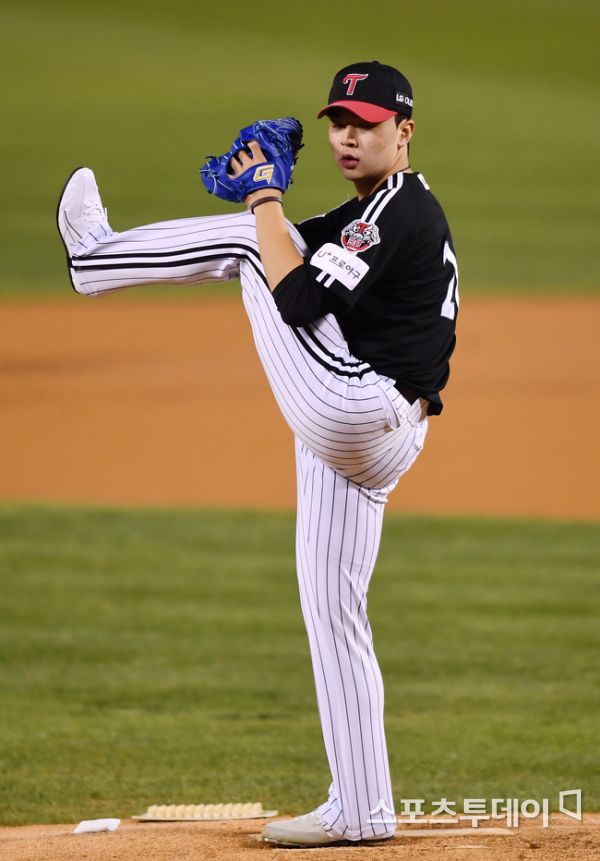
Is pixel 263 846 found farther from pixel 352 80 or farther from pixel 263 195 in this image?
pixel 352 80

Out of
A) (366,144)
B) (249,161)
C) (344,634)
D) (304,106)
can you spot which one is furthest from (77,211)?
(304,106)

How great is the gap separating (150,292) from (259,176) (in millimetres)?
12420

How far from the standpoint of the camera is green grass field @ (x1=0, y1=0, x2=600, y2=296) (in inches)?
687

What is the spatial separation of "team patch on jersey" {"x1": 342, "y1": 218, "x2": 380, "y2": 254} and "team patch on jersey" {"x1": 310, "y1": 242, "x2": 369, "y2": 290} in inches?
0.8

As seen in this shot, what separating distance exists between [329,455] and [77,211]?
0.78m

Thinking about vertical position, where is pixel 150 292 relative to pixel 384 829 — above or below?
above

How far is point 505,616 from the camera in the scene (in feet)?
20.3

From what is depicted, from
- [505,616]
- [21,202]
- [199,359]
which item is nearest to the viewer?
[505,616]

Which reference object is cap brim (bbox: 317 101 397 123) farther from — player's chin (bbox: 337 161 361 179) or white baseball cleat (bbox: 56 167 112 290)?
white baseball cleat (bbox: 56 167 112 290)

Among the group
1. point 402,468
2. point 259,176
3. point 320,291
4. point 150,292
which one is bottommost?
point 402,468

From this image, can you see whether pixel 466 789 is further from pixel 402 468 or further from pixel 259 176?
pixel 259 176

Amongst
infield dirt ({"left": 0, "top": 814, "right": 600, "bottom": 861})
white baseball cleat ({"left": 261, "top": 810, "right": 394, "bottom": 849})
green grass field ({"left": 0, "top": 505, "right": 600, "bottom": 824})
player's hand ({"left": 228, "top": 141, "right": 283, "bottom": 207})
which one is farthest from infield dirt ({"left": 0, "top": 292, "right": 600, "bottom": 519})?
player's hand ({"left": 228, "top": 141, "right": 283, "bottom": 207})

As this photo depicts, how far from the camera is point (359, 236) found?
2.68 metres

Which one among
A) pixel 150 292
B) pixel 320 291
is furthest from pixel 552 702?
pixel 150 292
